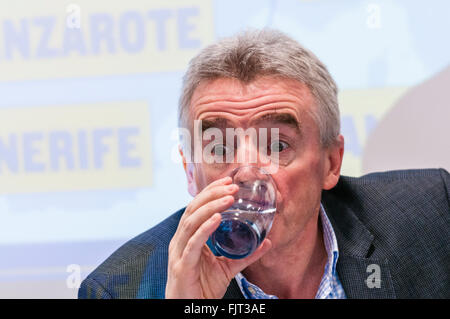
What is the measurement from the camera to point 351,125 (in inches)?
88.7

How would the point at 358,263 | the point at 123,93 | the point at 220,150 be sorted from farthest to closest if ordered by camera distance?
1. the point at 123,93
2. the point at 358,263
3. the point at 220,150

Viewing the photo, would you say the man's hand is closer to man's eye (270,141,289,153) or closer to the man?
the man

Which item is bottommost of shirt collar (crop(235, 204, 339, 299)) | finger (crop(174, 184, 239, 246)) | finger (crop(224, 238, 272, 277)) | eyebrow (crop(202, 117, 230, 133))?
shirt collar (crop(235, 204, 339, 299))

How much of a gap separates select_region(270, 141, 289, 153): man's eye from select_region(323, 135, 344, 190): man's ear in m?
0.25

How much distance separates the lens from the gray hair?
1.62 meters

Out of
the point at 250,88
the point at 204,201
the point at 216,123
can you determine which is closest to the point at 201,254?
the point at 204,201

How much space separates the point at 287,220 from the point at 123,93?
101 centimetres

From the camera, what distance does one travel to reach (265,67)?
1615 millimetres

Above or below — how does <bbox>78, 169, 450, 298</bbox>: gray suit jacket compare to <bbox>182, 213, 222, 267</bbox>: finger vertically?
below

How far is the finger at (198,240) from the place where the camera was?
130 centimetres

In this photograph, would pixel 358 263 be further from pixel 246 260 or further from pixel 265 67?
pixel 265 67

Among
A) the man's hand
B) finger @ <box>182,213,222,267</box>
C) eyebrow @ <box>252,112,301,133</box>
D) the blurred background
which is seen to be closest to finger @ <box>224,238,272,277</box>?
the man's hand

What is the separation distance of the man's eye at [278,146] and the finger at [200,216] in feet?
1.07

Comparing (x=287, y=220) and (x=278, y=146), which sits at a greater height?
(x=278, y=146)
